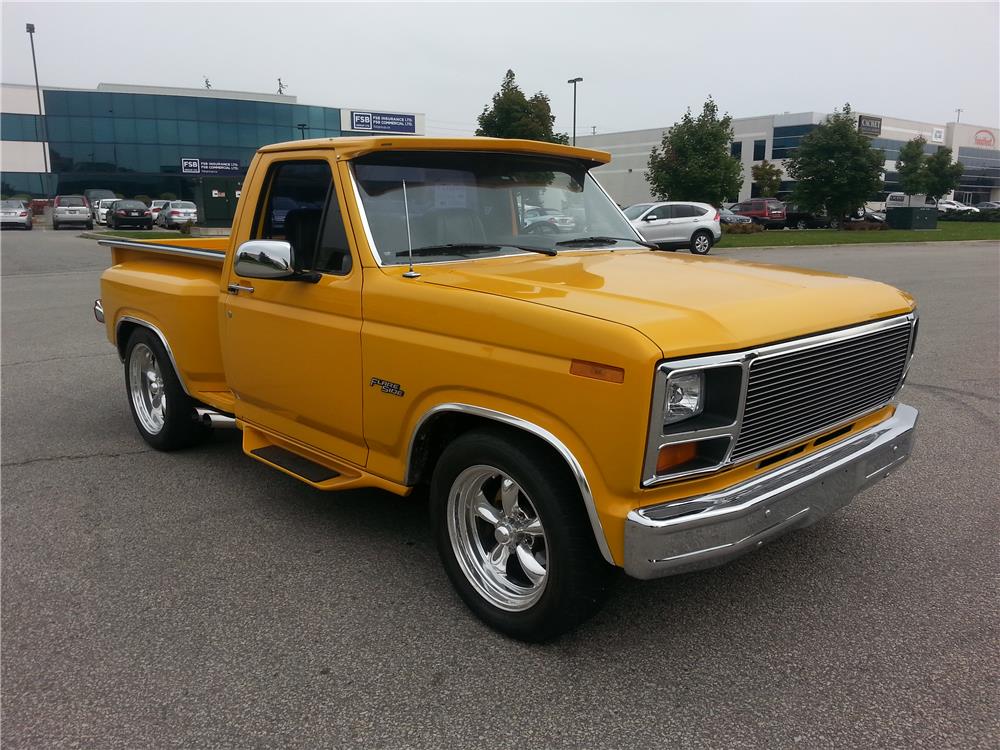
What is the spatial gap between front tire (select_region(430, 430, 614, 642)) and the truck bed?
216cm

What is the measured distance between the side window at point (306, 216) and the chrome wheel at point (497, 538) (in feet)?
4.13

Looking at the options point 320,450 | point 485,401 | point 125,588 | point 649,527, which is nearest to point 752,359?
point 649,527

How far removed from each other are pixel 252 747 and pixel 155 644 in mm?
859

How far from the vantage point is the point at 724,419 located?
8.89ft

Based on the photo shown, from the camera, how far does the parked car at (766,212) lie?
1671 inches

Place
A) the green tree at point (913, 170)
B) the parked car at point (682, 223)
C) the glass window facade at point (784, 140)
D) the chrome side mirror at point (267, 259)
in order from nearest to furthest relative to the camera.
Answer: the chrome side mirror at point (267, 259) < the parked car at point (682, 223) < the green tree at point (913, 170) < the glass window facade at point (784, 140)

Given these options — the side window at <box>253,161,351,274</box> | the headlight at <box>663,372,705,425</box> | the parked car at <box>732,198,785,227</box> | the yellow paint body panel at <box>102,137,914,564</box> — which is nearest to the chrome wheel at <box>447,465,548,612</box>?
the yellow paint body panel at <box>102,137,914,564</box>

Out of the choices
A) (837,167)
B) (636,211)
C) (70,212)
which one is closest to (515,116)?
(636,211)

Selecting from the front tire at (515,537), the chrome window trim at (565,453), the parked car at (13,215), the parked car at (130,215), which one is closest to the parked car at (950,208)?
the parked car at (130,215)

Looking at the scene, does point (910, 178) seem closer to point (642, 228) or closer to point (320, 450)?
point (642, 228)

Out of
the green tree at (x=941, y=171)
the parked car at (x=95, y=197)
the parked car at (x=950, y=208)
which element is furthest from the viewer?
the green tree at (x=941, y=171)

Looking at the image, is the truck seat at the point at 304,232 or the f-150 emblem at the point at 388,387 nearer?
the f-150 emblem at the point at 388,387

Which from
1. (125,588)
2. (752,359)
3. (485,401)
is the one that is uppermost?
(752,359)

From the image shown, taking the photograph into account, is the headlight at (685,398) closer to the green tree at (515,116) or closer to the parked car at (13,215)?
the green tree at (515,116)
